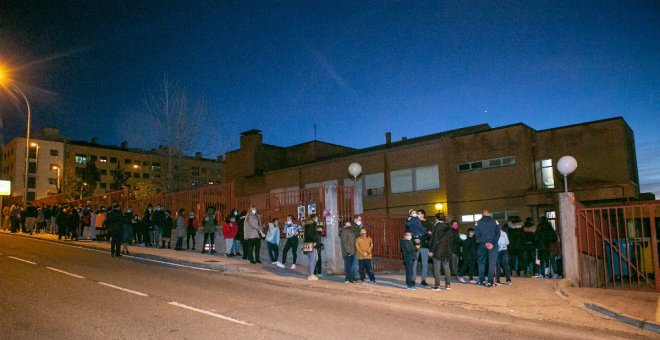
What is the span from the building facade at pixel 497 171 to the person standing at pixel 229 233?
244 inches

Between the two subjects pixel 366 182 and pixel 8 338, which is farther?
pixel 366 182

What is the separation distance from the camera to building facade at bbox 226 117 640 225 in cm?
2347

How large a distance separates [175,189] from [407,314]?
2940 cm

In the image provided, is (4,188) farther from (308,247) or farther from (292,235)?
(308,247)

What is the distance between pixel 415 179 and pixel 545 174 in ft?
25.2

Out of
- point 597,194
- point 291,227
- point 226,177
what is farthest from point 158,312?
point 226,177

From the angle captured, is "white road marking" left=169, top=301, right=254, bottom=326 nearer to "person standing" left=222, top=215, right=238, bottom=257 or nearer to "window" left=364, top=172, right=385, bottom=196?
"person standing" left=222, top=215, right=238, bottom=257

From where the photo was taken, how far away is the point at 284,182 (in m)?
37.0

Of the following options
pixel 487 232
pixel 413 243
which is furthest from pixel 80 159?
pixel 487 232

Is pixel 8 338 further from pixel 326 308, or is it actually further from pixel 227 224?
pixel 227 224

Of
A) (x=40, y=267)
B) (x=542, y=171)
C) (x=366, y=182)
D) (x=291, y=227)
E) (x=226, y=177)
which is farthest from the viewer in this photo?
(x=226, y=177)

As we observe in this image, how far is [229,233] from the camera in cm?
1666

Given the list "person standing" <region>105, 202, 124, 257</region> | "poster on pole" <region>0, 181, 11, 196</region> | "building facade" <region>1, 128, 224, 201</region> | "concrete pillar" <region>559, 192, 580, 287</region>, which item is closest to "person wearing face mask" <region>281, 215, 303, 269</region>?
"person standing" <region>105, 202, 124, 257</region>

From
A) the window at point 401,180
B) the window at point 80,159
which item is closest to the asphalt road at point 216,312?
the window at point 401,180
